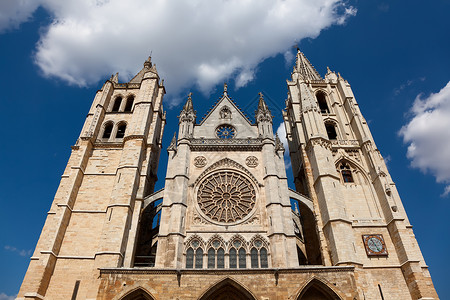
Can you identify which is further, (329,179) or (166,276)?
(329,179)

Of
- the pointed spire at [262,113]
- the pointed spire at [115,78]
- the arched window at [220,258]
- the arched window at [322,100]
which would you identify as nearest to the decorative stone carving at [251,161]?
the pointed spire at [262,113]

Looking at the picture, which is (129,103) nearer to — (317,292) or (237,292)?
(237,292)

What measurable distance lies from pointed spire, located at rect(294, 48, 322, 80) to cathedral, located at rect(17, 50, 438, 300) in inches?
212

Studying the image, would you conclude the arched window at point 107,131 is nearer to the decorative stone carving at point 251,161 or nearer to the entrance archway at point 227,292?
the decorative stone carving at point 251,161

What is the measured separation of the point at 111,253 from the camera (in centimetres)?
1482

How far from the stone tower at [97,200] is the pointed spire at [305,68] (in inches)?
539

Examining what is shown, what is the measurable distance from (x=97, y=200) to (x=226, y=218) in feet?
25.8

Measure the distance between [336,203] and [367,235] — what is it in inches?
91.2

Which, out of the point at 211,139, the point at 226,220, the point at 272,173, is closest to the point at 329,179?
the point at 272,173

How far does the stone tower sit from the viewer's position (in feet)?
48.0

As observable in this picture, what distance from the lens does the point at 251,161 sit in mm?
18750

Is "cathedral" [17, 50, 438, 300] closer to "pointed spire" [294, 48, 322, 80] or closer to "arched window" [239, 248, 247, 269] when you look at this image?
"arched window" [239, 248, 247, 269]

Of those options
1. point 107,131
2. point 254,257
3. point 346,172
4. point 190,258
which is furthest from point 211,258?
point 107,131

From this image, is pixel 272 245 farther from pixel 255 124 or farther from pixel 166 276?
pixel 255 124
